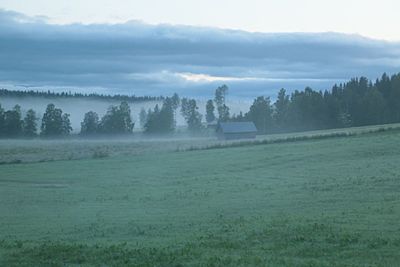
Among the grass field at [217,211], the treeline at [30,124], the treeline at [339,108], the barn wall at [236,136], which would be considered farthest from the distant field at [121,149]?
the treeline at [30,124]

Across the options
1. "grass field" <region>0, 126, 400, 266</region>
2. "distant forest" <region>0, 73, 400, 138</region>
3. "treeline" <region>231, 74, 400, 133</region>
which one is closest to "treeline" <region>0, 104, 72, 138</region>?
"distant forest" <region>0, 73, 400, 138</region>

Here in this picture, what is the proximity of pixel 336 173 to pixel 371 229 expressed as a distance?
2164cm

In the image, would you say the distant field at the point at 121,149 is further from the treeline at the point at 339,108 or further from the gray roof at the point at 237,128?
the treeline at the point at 339,108

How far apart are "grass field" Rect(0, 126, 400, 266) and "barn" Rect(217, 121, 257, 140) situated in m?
61.6

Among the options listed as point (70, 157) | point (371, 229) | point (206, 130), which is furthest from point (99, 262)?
point (206, 130)

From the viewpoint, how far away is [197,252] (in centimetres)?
1673

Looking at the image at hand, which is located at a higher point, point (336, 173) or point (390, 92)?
point (390, 92)

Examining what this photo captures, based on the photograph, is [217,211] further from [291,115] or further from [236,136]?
[291,115]

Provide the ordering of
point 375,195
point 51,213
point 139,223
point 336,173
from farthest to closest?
point 336,173, point 51,213, point 375,195, point 139,223

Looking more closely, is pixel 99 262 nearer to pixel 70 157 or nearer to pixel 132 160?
pixel 132 160

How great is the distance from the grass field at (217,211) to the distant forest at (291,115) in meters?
73.5

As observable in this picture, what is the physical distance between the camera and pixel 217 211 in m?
28.2

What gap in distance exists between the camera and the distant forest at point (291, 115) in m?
131

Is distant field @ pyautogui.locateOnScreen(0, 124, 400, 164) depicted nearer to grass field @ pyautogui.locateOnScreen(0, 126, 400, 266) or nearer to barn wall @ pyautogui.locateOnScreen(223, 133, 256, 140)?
barn wall @ pyautogui.locateOnScreen(223, 133, 256, 140)
